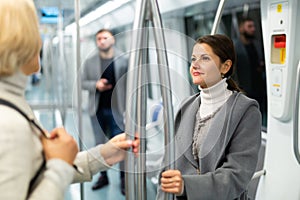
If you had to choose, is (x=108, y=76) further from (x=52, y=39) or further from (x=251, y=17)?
(x=251, y=17)

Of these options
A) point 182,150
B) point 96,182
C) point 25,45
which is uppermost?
point 25,45

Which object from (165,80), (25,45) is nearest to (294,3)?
(165,80)

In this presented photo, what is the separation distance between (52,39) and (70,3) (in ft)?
3.49

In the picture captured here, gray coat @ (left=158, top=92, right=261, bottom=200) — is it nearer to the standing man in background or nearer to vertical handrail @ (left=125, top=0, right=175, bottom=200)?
vertical handrail @ (left=125, top=0, right=175, bottom=200)

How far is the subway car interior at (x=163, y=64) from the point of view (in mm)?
1545

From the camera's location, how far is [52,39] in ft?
12.1

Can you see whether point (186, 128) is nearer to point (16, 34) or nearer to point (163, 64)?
point (163, 64)

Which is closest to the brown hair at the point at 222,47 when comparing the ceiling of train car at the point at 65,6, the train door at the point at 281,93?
the train door at the point at 281,93

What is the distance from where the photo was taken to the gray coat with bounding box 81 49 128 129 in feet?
5.46

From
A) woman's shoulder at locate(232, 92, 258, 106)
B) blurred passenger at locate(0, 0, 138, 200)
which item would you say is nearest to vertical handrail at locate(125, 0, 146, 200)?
woman's shoulder at locate(232, 92, 258, 106)

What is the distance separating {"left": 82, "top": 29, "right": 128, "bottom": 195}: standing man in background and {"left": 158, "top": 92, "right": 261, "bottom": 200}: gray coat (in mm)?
261

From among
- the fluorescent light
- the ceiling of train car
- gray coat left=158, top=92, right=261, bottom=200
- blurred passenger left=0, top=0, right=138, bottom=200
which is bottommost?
gray coat left=158, top=92, right=261, bottom=200

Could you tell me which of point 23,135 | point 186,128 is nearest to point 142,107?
point 186,128

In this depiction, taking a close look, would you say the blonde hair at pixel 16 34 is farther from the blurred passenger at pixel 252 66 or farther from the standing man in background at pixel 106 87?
the blurred passenger at pixel 252 66
